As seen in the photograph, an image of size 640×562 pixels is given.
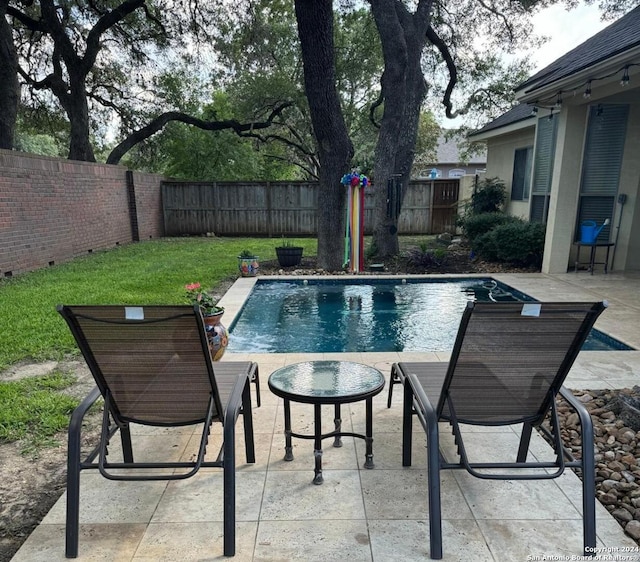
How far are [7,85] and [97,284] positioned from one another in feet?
24.2

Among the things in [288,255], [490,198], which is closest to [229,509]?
[288,255]

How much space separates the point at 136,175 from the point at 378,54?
A: 28.9 feet

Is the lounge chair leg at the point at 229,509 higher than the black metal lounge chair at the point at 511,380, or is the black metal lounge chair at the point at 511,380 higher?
the black metal lounge chair at the point at 511,380

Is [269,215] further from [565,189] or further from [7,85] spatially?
[565,189]

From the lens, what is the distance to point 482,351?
1.90 metres

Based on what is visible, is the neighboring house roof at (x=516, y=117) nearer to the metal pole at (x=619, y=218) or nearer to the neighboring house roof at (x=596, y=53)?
the neighboring house roof at (x=596, y=53)

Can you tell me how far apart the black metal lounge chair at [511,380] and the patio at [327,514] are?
0.20m

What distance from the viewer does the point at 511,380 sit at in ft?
6.51

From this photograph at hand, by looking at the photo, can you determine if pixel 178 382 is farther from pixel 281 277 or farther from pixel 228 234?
pixel 228 234

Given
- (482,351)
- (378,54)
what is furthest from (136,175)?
(482,351)

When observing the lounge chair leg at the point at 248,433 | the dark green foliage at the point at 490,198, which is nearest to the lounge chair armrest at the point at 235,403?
the lounge chair leg at the point at 248,433

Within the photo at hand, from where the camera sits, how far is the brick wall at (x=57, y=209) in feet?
24.8

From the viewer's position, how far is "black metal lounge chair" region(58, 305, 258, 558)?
5.93ft

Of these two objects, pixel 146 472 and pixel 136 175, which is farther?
pixel 136 175
